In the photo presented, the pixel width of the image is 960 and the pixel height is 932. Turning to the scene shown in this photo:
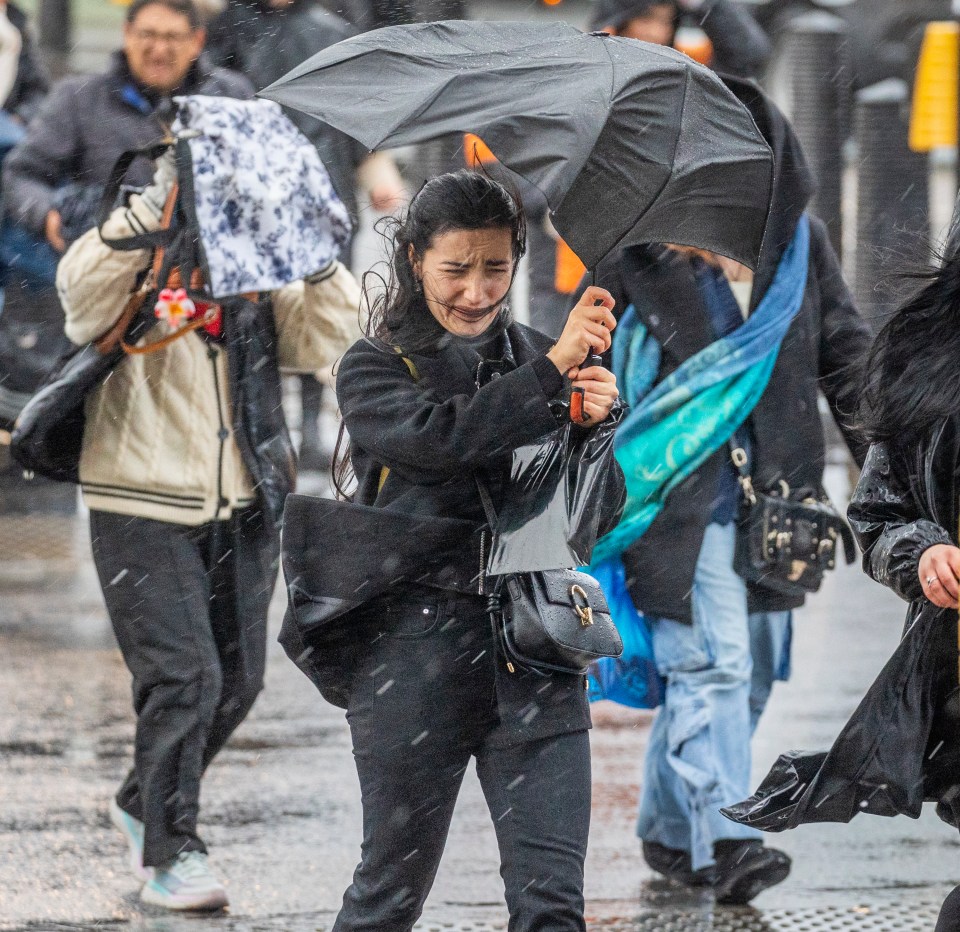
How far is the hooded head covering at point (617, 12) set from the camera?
5.97 metres

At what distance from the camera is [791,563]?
5.29 metres

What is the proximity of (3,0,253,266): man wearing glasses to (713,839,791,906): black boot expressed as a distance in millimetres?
2459

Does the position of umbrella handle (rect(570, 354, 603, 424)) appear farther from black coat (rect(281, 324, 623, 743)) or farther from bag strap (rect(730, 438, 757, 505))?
bag strap (rect(730, 438, 757, 505))

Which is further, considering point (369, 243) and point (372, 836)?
point (369, 243)

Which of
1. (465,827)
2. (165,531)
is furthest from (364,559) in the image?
(465,827)

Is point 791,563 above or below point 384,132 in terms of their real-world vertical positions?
below

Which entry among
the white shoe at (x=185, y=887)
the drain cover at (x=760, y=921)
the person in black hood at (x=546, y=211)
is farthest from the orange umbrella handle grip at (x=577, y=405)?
the person in black hood at (x=546, y=211)

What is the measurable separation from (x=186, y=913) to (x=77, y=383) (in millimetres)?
1401

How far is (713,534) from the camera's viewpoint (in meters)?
5.39

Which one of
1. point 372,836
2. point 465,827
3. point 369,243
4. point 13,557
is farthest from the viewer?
point 369,243

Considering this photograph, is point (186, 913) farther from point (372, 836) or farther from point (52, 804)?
point (372, 836)

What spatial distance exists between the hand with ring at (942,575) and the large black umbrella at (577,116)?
2.44 ft

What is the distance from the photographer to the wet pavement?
16.9ft

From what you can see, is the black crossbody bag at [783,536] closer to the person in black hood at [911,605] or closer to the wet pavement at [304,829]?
the wet pavement at [304,829]
